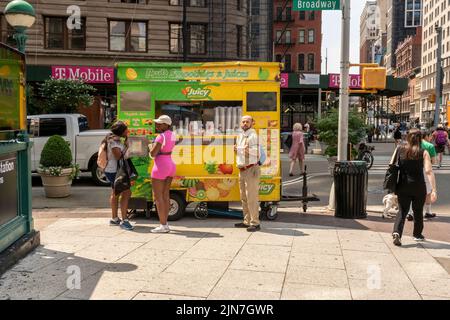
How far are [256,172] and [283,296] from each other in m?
3.31

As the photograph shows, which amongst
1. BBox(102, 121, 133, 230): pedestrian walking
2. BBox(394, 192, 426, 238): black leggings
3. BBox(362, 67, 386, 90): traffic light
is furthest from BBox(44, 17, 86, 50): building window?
BBox(394, 192, 426, 238): black leggings

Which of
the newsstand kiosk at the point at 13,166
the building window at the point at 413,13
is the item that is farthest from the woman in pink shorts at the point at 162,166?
the building window at the point at 413,13

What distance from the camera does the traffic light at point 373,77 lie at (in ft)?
32.8

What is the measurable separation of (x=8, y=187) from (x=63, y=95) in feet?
55.2

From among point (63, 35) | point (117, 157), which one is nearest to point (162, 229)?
point (117, 157)

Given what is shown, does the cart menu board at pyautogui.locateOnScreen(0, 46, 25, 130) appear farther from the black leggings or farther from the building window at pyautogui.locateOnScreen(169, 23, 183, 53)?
the building window at pyautogui.locateOnScreen(169, 23, 183, 53)

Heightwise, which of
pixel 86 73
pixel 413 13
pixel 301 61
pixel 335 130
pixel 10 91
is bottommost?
pixel 335 130

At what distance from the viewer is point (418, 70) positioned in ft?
414

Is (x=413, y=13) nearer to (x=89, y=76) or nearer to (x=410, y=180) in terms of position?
(x=89, y=76)

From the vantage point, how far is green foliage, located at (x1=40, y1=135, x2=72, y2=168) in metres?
11.6

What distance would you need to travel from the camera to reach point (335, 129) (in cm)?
1739
